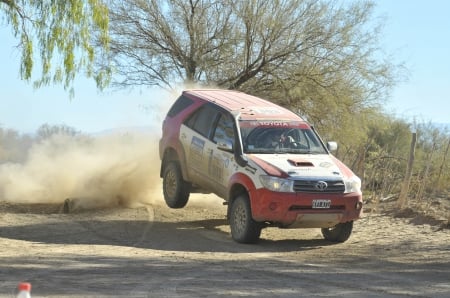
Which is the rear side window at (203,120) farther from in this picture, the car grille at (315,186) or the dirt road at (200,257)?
the car grille at (315,186)

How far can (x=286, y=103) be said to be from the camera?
26.1 metres

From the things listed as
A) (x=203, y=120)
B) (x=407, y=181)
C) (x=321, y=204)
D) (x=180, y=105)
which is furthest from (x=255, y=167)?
(x=407, y=181)

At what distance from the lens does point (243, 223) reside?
38.3 feet

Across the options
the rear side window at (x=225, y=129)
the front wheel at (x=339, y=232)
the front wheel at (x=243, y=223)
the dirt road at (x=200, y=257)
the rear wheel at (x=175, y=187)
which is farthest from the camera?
the rear wheel at (x=175, y=187)

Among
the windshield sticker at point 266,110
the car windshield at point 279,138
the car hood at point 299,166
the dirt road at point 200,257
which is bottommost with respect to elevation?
the dirt road at point 200,257

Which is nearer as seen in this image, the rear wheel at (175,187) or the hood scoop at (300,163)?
the hood scoop at (300,163)

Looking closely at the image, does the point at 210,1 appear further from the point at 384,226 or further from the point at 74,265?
the point at 74,265

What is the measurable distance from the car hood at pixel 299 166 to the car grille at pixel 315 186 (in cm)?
11

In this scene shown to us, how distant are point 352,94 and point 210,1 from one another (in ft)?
19.7

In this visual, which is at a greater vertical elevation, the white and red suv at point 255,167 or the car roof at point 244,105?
the car roof at point 244,105

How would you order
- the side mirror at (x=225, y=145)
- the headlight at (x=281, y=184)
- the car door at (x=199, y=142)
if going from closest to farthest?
the headlight at (x=281, y=184), the side mirror at (x=225, y=145), the car door at (x=199, y=142)

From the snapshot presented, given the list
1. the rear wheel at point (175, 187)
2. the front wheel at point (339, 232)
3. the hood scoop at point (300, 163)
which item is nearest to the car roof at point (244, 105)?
the hood scoop at point (300, 163)

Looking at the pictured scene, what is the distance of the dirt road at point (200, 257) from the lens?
310 inches

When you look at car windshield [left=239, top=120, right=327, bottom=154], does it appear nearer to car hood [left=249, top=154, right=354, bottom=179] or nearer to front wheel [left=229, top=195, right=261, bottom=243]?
car hood [left=249, top=154, right=354, bottom=179]
